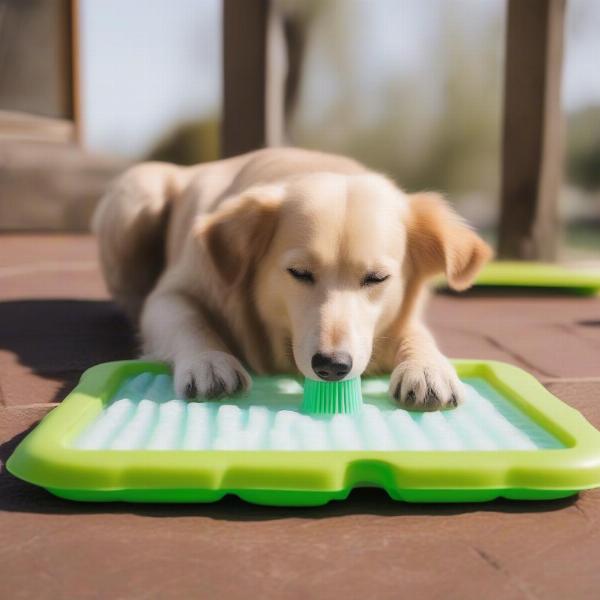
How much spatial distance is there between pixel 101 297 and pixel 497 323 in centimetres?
192

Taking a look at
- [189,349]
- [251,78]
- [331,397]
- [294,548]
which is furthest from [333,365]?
[251,78]

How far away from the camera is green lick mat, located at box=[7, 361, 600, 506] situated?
1.75m

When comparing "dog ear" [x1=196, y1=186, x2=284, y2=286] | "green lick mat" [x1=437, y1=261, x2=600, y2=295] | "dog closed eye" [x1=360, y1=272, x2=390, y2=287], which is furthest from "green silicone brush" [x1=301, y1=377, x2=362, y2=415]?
"green lick mat" [x1=437, y1=261, x2=600, y2=295]

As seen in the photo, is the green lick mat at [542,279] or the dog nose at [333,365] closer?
the dog nose at [333,365]

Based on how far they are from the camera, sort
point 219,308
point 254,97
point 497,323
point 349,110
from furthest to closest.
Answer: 1. point 349,110
2. point 254,97
3. point 497,323
4. point 219,308

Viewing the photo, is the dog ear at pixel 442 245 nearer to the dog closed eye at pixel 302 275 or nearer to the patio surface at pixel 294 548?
the dog closed eye at pixel 302 275

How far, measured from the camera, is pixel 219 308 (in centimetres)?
296

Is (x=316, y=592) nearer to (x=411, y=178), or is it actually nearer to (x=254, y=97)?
(x=254, y=97)

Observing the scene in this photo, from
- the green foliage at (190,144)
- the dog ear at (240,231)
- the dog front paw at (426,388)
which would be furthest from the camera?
the green foliage at (190,144)

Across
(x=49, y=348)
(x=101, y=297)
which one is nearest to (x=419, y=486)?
(x=49, y=348)

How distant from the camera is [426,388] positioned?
2.34 meters

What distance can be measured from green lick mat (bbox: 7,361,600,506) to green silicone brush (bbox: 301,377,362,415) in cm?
4

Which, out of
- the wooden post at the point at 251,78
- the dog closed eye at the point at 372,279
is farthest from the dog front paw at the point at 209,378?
the wooden post at the point at 251,78

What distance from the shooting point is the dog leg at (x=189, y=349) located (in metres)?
2.39
